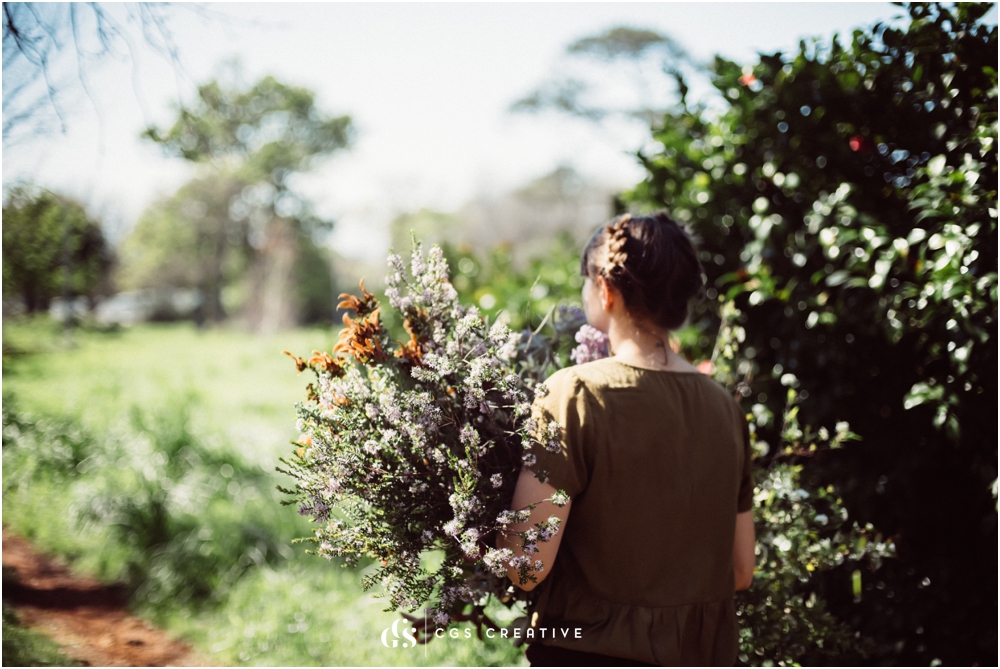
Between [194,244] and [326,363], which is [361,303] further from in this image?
[194,244]

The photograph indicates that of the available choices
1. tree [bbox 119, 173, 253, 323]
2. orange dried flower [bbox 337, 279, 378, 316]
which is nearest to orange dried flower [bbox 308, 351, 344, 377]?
orange dried flower [bbox 337, 279, 378, 316]

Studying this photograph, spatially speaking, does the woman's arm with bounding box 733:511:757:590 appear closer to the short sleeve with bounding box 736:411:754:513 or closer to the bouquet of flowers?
the short sleeve with bounding box 736:411:754:513

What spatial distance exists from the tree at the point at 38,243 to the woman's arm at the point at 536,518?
2643mm

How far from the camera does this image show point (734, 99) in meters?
2.92

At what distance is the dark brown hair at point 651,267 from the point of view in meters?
1.53

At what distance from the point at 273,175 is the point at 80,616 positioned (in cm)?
2174

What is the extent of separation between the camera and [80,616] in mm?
3252

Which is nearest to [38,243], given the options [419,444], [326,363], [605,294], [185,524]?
[185,524]

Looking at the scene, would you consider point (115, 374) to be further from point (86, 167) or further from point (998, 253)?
point (998, 253)

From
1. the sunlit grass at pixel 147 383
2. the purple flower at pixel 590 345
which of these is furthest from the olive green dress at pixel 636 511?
the sunlit grass at pixel 147 383

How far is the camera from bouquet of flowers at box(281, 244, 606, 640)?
4.70 feet

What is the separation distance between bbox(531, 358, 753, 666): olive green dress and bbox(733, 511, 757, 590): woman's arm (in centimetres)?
20

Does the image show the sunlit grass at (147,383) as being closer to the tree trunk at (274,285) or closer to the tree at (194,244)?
the tree at (194,244)

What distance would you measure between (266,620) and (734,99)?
340 centimetres
